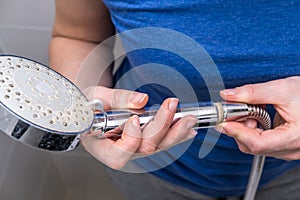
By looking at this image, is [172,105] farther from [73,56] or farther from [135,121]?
[73,56]

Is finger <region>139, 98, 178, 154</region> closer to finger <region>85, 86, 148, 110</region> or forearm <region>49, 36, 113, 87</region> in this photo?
finger <region>85, 86, 148, 110</region>

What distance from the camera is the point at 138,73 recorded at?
50 centimetres

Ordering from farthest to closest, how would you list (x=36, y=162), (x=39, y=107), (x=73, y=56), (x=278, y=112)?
(x=36, y=162), (x=73, y=56), (x=278, y=112), (x=39, y=107)

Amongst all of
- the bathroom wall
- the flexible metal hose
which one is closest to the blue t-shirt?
the flexible metal hose

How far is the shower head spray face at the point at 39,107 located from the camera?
11.9 inches

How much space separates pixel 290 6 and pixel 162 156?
→ 0.21 metres

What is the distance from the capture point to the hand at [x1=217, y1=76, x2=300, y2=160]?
39cm

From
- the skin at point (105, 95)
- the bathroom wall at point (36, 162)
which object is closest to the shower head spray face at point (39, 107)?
the skin at point (105, 95)

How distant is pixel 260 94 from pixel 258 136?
34mm

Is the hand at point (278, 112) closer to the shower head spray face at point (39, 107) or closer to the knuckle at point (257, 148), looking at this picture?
the knuckle at point (257, 148)

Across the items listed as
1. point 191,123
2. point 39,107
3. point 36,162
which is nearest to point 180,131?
point 191,123

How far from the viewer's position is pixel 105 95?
1.40 feet

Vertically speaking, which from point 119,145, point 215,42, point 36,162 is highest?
point 215,42

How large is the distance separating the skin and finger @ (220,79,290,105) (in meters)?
0.04
